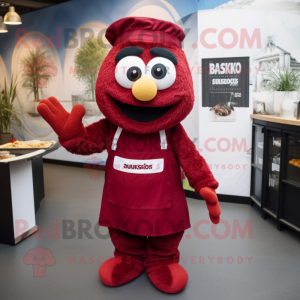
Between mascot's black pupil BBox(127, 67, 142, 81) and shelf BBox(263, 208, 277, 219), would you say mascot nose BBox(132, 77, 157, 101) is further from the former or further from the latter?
shelf BBox(263, 208, 277, 219)

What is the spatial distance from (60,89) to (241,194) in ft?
12.6

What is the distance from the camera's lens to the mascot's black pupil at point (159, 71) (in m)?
1.68

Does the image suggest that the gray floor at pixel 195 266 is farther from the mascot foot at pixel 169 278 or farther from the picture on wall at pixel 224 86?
the picture on wall at pixel 224 86

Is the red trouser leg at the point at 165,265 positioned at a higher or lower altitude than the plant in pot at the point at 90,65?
lower

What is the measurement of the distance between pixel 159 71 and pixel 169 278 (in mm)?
1234

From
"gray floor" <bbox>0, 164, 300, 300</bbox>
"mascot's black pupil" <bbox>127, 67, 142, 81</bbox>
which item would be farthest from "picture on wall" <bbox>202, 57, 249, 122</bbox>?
"mascot's black pupil" <bbox>127, 67, 142, 81</bbox>

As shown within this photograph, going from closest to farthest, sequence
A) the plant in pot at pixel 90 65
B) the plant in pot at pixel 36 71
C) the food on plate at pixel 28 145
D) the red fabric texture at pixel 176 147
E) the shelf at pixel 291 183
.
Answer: the red fabric texture at pixel 176 147 < the shelf at pixel 291 183 < the food on plate at pixel 28 145 < the plant in pot at pixel 90 65 < the plant in pot at pixel 36 71

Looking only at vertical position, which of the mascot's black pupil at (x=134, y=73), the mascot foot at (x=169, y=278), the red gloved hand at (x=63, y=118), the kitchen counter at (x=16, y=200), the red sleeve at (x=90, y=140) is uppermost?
the mascot's black pupil at (x=134, y=73)

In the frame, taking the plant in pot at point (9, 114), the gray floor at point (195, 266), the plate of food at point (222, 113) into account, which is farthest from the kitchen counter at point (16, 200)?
the plant in pot at point (9, 114)

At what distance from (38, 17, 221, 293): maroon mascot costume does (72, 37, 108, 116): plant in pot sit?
350 centimetres

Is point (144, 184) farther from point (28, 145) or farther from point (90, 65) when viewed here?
point (90, 65)

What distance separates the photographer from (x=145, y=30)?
179 cm

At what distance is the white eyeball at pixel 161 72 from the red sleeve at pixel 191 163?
344 millimetres

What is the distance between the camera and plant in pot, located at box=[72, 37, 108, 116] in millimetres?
5273
